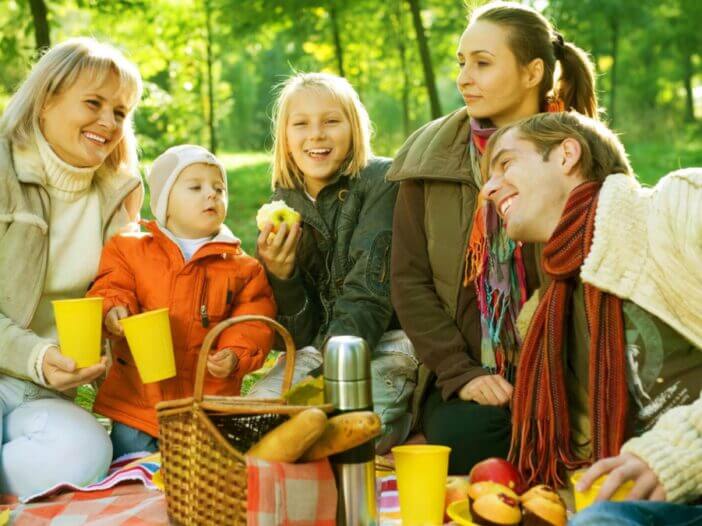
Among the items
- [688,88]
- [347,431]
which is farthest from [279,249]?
[688,88]

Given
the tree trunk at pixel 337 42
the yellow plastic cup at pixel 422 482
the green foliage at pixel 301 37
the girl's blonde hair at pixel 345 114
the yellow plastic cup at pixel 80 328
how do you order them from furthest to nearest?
the tree trunk at pixel 337 42, the green foliage at pixel 301 37, the girl's blonde hair at pixel 345 114, the yellow plastic cup at pixel 80 328, the yellow plastic cup at pixel 422 482

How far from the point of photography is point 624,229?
8.96ft

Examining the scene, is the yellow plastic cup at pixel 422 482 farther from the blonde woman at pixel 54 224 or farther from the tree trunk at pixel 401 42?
the tree trunk at pixel 401 42

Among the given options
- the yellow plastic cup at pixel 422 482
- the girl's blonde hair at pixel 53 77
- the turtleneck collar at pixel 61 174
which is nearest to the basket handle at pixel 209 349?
the yellow plastic cup at pixel 422 482

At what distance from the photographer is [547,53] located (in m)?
3.67

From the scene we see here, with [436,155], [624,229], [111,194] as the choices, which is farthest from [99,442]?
[624,229]

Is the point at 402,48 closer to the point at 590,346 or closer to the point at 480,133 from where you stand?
the point at 480,133

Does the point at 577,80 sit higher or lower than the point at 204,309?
higher

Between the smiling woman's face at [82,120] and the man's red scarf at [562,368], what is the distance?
1908 mm

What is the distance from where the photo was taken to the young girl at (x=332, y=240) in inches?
155

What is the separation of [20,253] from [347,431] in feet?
5.87

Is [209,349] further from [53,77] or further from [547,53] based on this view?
[547,53]

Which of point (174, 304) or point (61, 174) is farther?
point (61, 174)

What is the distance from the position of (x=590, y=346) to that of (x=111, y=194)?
2165mm
